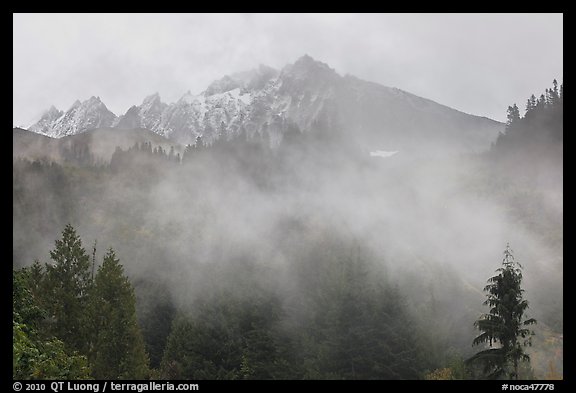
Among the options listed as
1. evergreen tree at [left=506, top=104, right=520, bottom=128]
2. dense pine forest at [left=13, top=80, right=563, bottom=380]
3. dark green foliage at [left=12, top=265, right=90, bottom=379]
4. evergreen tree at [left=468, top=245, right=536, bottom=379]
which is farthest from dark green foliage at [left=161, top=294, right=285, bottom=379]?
evergreen tree at [left=506, top=104, right=520, bottom=128]

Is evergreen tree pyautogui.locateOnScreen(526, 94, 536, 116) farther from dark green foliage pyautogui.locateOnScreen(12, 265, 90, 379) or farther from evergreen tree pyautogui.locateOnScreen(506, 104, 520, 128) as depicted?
dark green foliage pyautogui.locateOnScreen(12, 265, 90, 379)

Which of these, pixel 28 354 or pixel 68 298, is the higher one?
pixel 68 298

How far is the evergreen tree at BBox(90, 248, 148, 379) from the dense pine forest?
0.12 m

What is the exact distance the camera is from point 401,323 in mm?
46875

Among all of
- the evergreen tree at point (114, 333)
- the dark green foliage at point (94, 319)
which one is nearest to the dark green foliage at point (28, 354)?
the dark green foliage at point (94, 319)

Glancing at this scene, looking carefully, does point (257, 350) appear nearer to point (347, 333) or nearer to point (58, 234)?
point (347, 333)

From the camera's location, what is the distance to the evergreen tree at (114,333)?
115 ft

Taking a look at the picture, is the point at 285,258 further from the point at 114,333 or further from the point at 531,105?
the point at 531,105

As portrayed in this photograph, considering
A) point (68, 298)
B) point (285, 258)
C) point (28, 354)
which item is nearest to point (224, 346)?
point (68, 298)

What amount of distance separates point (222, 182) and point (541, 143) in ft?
265

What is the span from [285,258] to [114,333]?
45.3 meters

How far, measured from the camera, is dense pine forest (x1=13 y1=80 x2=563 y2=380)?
3856cm

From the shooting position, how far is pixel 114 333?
36344 mm

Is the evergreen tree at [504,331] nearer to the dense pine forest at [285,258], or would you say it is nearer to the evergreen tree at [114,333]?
the dense pine forest at [285,258]
